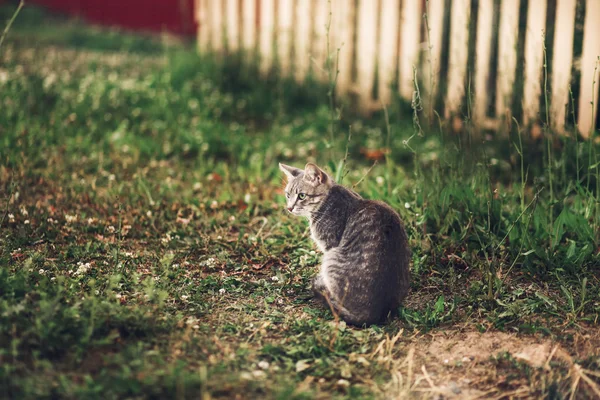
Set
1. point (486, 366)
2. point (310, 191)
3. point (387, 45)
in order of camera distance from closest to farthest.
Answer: point (486, 366) < point (310, 191) < point (387, 45)

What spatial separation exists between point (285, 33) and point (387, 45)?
1349 millimetres

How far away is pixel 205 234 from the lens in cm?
467

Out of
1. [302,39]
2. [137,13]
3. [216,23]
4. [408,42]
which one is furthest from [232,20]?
[137,13]

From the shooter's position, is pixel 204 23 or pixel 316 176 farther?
pixel 204 23

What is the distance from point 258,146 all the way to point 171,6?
271 inches

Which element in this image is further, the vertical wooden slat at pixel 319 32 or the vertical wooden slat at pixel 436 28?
the vertical wooden slat at pixel 319 32

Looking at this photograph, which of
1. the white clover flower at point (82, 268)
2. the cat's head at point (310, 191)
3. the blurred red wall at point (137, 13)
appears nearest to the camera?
the white clover flower at point (82, 268)

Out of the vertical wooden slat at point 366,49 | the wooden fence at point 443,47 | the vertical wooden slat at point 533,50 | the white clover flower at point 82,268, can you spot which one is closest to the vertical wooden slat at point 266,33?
the wooden fence at point 443,47

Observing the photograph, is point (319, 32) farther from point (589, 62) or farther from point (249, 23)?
point (589, 62)

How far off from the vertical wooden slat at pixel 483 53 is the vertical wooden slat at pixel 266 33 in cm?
242

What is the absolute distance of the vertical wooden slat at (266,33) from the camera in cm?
805

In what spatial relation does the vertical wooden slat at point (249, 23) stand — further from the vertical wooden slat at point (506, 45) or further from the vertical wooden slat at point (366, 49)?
the vertical wooden slat at point (506, 45)

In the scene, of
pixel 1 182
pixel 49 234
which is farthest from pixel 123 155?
pixel 49 234

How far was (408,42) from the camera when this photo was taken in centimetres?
703
